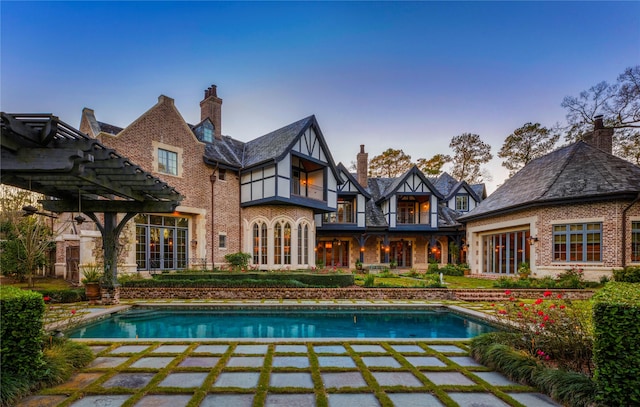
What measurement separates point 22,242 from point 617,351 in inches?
749

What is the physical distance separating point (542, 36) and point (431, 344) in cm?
1305

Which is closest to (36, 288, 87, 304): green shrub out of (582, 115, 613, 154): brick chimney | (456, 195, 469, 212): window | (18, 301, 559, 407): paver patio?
(18, 301, 559, 407): paver patio

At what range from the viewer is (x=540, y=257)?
48.6 ft

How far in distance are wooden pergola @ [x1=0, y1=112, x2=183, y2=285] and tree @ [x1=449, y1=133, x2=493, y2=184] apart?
107 ft

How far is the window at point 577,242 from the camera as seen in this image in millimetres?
13474

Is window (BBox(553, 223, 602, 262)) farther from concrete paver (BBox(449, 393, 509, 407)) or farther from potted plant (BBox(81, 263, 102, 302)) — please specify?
potted plant (BBox(81, 263, 102, 302))

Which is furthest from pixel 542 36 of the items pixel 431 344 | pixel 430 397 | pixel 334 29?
pixel 430 397

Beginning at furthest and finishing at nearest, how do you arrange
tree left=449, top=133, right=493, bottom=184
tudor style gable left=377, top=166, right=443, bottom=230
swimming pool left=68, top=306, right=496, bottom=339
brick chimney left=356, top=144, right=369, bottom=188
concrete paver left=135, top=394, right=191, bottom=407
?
tree left=449, top=133, right=493, bottom=184
brick chimney left=356, top=144, right=369, bottom=188
tudor style gable left=377, top=166, right=443, bottom=230
swimming pool left=68, top=306, right=496, bottom=339
concrete paver left=135, top=394, right=191, bottom=407

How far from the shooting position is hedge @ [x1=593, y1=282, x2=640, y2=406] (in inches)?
118

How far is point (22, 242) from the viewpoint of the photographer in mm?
13484

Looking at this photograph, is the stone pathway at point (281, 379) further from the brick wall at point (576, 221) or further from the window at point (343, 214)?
the window at point (343, 214)

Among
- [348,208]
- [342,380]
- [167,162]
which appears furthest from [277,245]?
[342,380]

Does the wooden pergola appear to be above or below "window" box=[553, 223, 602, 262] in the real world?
above

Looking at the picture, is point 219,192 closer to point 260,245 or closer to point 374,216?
point 260,245
